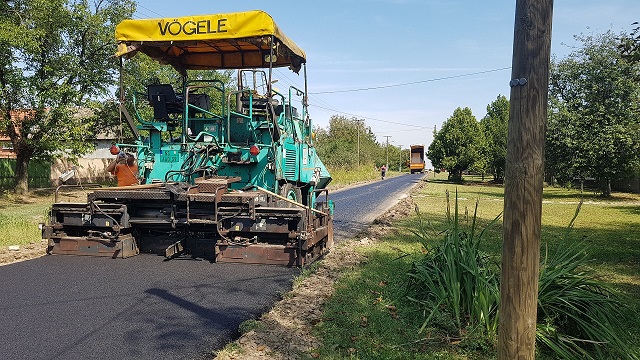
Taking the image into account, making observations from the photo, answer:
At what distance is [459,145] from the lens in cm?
4922

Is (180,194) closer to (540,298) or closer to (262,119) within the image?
(262,119)

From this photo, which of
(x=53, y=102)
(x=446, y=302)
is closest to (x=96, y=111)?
(x=53, y=102)

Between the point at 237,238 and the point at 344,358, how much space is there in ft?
11.0

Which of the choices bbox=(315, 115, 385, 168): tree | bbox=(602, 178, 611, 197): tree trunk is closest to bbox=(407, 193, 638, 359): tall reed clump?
bbox=(602, 178, 611, 197): tree trunk

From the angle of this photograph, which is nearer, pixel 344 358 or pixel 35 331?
pixel 344 358

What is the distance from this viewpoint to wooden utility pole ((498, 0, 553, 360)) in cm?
241

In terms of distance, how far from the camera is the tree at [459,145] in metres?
48.3

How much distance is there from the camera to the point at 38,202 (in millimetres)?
20688

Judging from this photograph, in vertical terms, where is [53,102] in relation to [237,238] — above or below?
above

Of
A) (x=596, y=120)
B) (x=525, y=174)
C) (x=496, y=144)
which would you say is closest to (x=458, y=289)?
(x=525, y=174)

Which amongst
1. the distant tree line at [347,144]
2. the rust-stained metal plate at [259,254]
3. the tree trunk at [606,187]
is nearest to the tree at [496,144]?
the tree trunk at [606,187]

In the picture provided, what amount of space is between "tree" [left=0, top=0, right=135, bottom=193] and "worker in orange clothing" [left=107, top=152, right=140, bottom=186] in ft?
41.7

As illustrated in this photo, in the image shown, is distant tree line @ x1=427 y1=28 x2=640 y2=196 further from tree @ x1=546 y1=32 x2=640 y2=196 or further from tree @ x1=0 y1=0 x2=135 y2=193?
tree @ x1=0 y1=0 x2=135 y2=193

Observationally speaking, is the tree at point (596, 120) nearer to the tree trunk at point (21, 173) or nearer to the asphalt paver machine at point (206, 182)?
the asphalt paver machine at point (206, 182)
